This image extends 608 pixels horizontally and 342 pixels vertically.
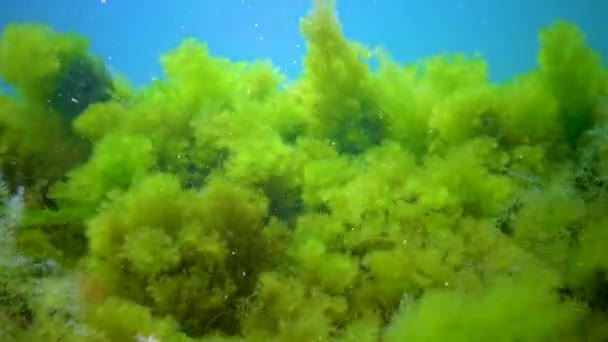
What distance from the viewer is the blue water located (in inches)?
1521

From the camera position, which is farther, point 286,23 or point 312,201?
point 286,23

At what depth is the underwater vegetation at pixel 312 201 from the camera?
82.8 inches

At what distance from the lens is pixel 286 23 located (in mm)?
55312

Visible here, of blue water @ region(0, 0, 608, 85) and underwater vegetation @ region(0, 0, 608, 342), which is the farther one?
blue water @ region(0, 0, 608, 85)

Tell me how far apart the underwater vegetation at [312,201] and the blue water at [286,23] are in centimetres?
3353

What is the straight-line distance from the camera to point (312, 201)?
9.71 feet

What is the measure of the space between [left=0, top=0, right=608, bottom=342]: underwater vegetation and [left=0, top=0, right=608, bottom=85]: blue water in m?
33.5

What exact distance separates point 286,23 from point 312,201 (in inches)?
2189

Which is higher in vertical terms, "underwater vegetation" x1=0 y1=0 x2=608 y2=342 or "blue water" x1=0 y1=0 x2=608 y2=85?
"blue water" x1=0 y1=0 x2=608 y2=85

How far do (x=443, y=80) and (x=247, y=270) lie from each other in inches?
98.0

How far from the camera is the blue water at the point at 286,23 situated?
38625mm

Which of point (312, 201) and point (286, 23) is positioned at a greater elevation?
point (286, 23)

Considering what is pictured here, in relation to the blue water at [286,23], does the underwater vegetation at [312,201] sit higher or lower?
lower

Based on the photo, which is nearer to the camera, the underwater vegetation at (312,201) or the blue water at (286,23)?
the underwater vegetation at (312,201)
